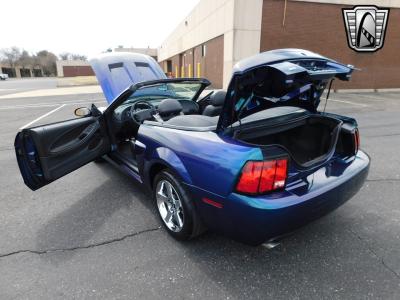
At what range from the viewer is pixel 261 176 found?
6.04ft

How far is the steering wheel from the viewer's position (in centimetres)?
355

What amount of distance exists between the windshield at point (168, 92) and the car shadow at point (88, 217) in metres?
1.17

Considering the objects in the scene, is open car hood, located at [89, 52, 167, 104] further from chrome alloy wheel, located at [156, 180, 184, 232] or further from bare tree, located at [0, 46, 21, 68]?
bare tree, located at [0, 46, 21, 68]

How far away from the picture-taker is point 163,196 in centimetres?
264

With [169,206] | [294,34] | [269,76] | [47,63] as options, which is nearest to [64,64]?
[47,63]

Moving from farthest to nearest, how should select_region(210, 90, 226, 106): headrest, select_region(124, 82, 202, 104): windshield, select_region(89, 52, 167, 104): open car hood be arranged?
1. select_region(89, 52, 167, 104): open car hood
2. select_region(124, 82, 202, 104): windshield
3. select_region(210, 90, 226, 106): headrest

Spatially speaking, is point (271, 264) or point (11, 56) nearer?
point (271, 264)

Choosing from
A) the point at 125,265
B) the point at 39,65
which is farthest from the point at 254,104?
the point at 39,65

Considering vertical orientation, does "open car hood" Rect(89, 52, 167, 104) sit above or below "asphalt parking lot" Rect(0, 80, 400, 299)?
above

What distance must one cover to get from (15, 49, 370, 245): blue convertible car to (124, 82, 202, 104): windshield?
187mm

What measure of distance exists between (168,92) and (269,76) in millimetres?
2282

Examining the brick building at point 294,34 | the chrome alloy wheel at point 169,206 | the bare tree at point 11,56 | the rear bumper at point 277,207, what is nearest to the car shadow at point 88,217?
the chrome alloy wheel at point 169,206

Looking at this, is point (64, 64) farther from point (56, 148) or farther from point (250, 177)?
point (250, 177)

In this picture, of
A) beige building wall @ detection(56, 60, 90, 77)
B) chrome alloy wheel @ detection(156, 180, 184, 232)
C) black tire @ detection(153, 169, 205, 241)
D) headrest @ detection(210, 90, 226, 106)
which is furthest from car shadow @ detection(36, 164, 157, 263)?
beige building wall @ detection(56, 60, 90, 77)
